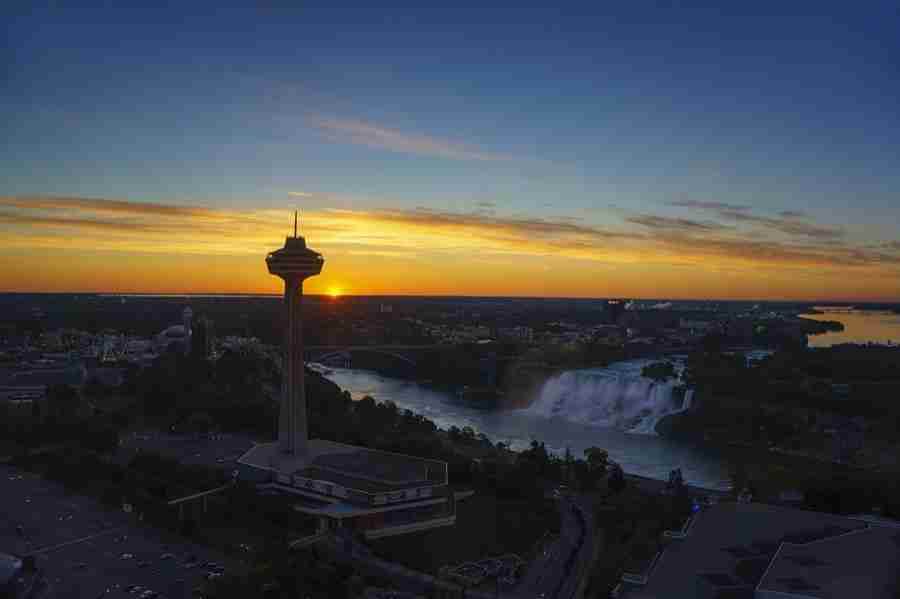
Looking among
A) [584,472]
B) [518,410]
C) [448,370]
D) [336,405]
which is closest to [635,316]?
[448,370]

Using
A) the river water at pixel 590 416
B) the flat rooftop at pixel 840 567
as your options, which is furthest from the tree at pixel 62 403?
the flat rooftop at pixel 840 567

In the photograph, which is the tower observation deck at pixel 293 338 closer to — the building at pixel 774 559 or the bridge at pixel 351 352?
the building at pixel 774 559

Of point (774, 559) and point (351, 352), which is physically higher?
point (774, 559)

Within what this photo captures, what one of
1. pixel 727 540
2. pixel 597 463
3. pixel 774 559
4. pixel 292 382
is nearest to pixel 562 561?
pixel 727 540

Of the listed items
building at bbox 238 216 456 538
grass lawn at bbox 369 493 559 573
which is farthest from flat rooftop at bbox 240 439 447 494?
grass lawn at bbox 369 493 559 573

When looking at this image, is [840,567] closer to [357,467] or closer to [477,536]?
[477,536]

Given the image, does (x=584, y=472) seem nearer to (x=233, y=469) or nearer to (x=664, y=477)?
(x=664, y=477)

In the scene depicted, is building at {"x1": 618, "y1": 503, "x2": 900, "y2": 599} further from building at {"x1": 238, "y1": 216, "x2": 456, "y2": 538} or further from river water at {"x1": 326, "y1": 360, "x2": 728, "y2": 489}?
river water at {"x1": 326, "y1": 360, "x2": 728, "y2": 489}
